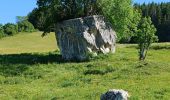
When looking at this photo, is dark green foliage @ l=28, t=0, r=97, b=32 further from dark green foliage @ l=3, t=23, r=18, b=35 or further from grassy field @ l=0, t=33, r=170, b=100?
dark green foliage @ l=3, t=23, r=18, b=35

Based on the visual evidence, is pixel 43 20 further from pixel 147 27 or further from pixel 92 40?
pixel 147 27

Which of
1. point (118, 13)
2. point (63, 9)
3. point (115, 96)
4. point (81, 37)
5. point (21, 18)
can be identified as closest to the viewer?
point (115, 96)

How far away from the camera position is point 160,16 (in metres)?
144

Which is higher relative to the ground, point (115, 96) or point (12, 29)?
point (115, 96)

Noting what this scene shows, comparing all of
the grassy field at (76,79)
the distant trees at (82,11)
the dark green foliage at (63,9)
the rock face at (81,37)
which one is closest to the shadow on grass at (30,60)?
the grassy field at (76,79)

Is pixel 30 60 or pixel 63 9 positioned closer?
pixel 30 60

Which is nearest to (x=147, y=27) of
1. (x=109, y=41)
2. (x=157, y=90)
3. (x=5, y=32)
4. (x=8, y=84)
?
(x=109, y=41)

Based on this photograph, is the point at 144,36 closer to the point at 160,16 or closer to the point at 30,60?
the point at 30,60

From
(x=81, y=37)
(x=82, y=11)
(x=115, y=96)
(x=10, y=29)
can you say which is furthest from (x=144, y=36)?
(x=10, y=29)

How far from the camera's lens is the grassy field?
2748 cm

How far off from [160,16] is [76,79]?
363 feet

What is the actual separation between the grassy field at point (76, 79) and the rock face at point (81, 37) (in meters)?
1.35

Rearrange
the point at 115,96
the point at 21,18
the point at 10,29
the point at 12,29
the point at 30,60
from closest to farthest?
the point at 115,96 → the point at 30,60 → the point at 10,29 → the point at 12,29 → the point at 21,18

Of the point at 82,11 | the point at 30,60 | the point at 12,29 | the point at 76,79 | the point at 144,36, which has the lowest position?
the point at 76,79
